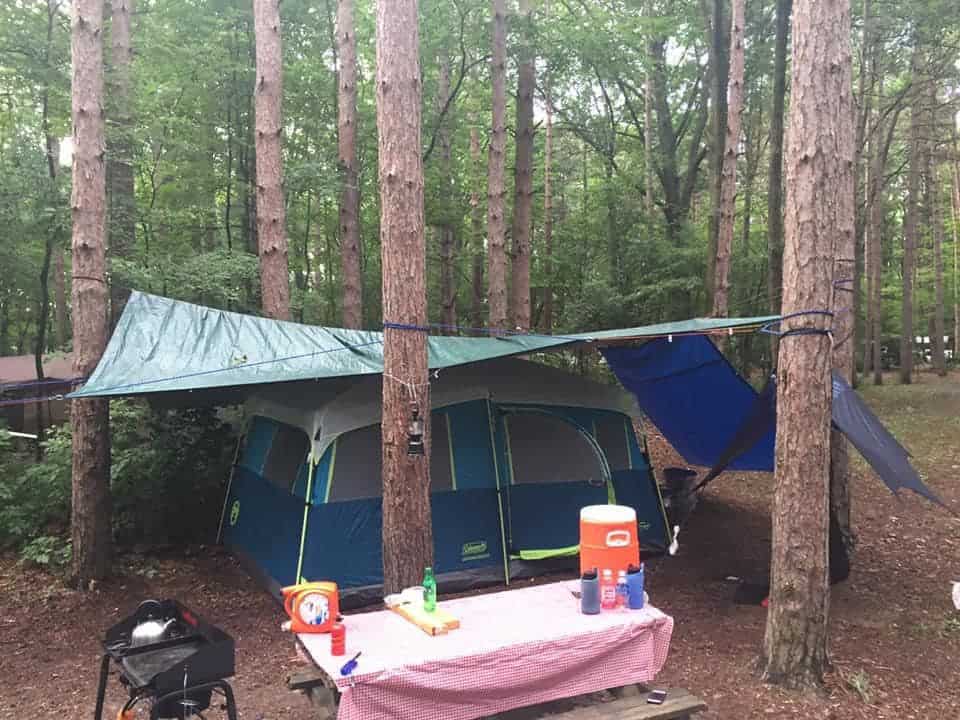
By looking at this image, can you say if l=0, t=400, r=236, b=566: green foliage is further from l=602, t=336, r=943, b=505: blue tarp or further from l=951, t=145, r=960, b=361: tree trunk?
l=951, t=145, r=960, b=361: tree trunk

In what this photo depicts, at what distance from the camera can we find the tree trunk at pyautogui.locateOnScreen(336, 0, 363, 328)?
27.3ft

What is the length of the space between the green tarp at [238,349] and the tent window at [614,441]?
1.12 metres

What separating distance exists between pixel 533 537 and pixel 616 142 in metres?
13.5

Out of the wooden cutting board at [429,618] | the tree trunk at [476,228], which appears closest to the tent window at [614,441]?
the wooden cutting board at [429,618]

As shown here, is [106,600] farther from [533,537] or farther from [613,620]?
[613,620]

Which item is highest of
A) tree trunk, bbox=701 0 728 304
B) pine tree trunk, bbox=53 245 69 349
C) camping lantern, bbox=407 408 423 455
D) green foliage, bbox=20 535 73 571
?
tree trunk, bbox=701 0 728 304

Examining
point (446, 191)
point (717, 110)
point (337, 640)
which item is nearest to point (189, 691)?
point (337, 640)

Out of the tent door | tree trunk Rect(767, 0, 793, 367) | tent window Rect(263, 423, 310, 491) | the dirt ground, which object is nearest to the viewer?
the dirt ground

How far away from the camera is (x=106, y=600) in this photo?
509 cm

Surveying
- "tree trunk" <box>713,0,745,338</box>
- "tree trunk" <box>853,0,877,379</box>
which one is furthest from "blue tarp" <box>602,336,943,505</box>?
"tree trunk" <box>853,0,877,379</box>

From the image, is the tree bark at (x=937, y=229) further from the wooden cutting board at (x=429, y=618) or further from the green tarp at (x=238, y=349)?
the wooden cutting board at (x=429, y=618)

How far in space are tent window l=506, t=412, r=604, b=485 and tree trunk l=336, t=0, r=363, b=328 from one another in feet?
11.8

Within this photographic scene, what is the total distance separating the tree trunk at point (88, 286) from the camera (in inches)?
202

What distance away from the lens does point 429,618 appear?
2.86m
